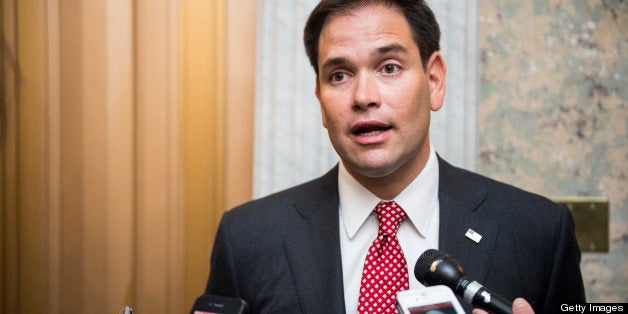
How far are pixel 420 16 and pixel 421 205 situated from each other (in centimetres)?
50

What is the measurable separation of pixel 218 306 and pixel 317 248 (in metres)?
0.47

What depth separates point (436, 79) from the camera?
1.53 meters

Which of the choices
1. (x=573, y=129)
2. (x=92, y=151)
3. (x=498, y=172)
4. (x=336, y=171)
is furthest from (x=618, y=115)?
(x=92, y=151)

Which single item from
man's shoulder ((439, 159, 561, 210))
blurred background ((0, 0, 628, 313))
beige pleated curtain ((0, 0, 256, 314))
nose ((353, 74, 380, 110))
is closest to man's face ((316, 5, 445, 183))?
nose ((353, 74, 380, 110))

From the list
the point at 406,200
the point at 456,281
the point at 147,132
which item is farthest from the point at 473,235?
the point at 147,132

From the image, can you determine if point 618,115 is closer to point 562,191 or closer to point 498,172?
point 562,191

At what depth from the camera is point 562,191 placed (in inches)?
72.9

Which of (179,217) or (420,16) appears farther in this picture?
(179,217)

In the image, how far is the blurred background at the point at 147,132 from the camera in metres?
1.71

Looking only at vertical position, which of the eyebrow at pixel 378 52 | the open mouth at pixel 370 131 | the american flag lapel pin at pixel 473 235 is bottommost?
the american flag lapel pin at pixel 473 235

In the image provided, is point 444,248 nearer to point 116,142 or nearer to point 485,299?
point 485,299

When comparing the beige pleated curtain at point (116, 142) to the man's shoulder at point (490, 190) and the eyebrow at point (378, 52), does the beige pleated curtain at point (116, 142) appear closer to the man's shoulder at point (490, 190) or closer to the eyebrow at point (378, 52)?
the eyebrow at point (378, 52)

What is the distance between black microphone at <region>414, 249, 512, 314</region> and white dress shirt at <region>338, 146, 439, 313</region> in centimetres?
35

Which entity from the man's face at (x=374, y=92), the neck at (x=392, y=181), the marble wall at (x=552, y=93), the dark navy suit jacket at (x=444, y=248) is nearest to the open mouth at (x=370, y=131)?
the man's face at (x=374, y=92)
